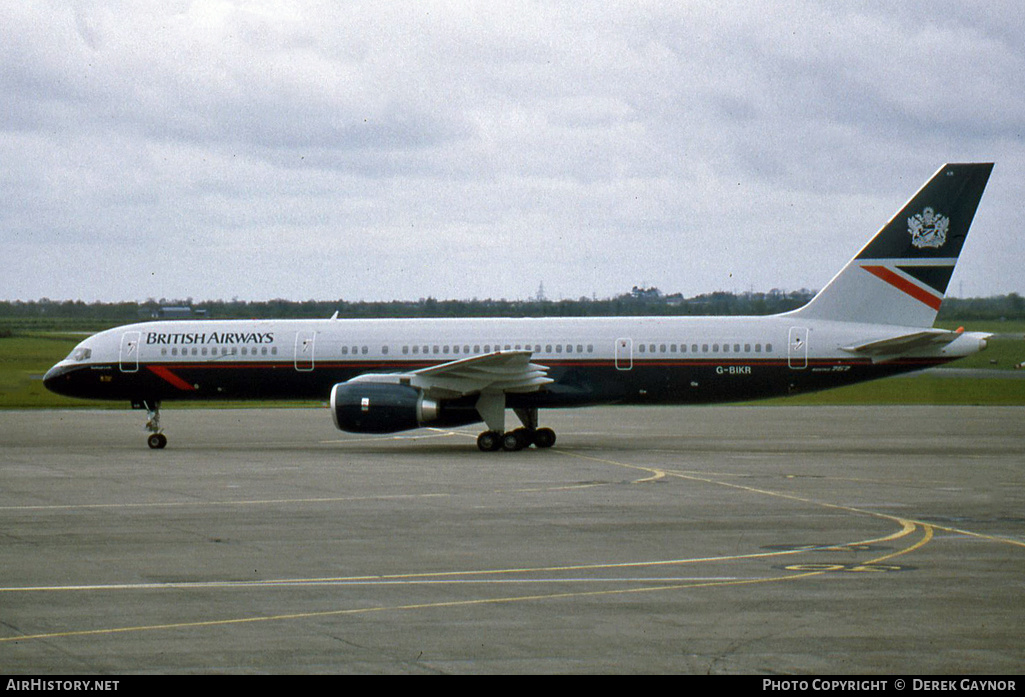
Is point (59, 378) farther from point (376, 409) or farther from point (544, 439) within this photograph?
point (544, 439)

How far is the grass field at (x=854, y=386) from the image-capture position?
169 ft

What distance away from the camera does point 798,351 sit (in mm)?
29531

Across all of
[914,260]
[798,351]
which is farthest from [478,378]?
[914,260]

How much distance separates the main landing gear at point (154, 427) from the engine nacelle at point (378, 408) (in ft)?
18.8

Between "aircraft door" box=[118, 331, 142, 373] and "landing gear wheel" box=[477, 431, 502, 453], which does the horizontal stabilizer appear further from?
"aircraft door" box=[118, 331, 142, 373]

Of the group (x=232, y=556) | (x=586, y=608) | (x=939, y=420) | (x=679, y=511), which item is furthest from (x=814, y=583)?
(x=939, y=420)

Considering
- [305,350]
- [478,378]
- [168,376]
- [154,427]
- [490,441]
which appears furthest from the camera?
[168,376]

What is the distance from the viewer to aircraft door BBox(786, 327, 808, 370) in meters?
29.5

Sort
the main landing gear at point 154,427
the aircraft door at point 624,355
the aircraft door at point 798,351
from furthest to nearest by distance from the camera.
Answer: the main landing gear at point 154,427, the aircraft door at point 624,355, the aircraft door at point 798,351

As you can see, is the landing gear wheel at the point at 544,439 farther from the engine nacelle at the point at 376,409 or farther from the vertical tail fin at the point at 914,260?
the vertical tail fin at the point at 914,260

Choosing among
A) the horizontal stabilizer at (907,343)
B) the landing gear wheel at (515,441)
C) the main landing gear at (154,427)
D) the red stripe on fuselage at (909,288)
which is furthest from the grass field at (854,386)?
the horizontal stabilizer at (907,343)

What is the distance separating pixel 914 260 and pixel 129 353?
21.0 meters

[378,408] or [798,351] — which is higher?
[798,351]

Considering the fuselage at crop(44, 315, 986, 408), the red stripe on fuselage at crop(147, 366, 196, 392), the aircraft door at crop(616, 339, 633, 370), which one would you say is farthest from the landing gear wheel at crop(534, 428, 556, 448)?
the red stripe on fuselage at crop(147, 366, 196, 392)
